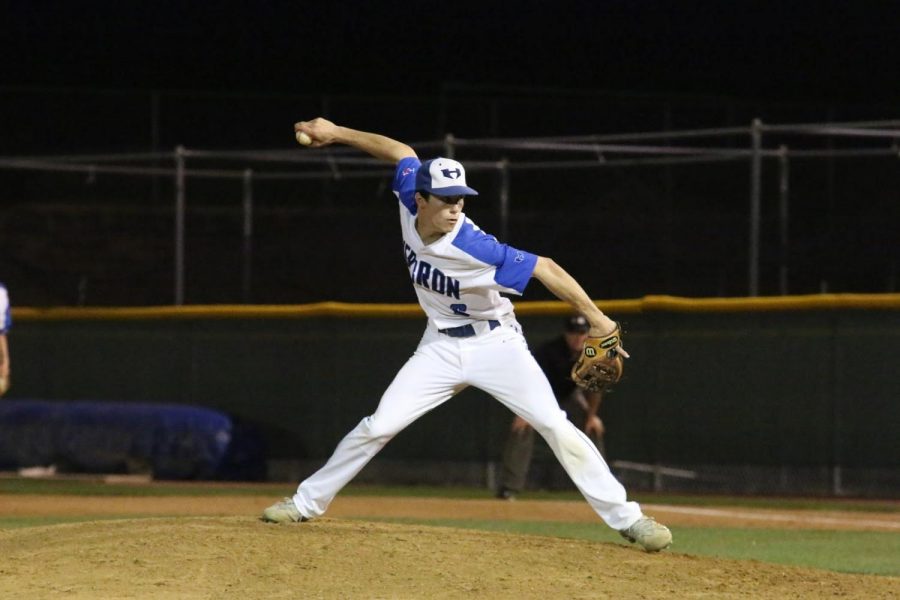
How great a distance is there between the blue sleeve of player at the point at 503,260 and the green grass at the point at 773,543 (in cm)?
255

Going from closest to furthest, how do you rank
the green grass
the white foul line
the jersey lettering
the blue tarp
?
the jersey lettering
the green grass
the white foul line
the blue tarp

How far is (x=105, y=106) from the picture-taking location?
1883 cm

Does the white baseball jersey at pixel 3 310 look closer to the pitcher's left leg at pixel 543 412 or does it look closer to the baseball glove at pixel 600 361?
the pitcher's left leg at pixel 543 412

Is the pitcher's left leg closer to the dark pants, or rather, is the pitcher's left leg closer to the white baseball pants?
the white baseball pants

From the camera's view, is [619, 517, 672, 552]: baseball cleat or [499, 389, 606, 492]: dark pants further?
[499, 389, 606, 492]: dark pants

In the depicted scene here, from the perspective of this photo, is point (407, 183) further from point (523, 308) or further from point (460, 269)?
point (523, 308)

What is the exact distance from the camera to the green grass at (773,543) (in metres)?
8.37

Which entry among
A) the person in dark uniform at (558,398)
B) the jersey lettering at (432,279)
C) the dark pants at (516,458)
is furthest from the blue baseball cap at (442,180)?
the dark pants at (516,458)

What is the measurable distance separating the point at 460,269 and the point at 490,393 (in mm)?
592

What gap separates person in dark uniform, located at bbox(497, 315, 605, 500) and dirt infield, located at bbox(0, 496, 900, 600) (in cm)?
479

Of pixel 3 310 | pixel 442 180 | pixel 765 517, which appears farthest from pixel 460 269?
pixel 3 310

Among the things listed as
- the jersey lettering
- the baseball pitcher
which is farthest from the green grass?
the jersey lettering

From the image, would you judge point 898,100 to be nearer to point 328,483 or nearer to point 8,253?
point 8,253

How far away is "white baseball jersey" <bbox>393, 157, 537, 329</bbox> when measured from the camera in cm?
659
